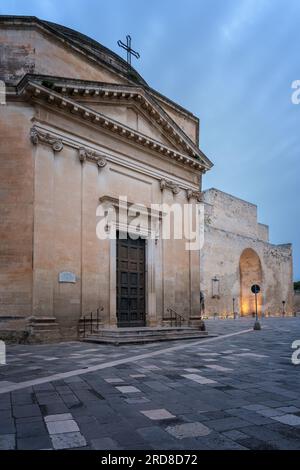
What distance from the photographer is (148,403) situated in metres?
4.90

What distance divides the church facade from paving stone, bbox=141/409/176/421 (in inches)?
325

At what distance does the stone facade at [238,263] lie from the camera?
37031 mm

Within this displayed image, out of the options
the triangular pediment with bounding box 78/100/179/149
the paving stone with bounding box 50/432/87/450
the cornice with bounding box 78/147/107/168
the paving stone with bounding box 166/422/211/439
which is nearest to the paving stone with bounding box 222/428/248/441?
the paving stone with bounding box 166/422/211/439

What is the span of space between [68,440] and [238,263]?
38.7 metres

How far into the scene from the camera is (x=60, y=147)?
44.7 ft

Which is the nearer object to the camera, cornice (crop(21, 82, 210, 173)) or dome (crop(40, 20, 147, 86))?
cornice (crop(21, 82, 210, 173))

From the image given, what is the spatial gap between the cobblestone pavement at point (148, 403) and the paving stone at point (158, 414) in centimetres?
1

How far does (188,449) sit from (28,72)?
13121 mm

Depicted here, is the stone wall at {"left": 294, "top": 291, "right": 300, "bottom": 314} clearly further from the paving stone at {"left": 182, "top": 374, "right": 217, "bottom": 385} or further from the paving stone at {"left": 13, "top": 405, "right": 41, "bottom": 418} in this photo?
the paving stone at {"left": 13, "top": 405, "right": 41, "bottom": 418}

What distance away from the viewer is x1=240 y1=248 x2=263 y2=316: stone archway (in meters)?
44.2

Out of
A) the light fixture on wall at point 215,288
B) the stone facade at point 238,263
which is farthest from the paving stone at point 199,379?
the light fixture on wall at point 215,288

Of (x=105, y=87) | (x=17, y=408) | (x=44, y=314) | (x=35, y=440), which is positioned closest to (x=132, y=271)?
(x=44, y=314)

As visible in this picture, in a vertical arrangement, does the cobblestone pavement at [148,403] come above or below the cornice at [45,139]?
below

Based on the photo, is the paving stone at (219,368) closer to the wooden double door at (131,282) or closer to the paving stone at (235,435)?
the paving stone at (235,435)
